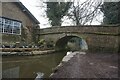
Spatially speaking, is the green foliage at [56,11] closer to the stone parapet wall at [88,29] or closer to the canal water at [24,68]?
the stone parapet wall at [88,29]

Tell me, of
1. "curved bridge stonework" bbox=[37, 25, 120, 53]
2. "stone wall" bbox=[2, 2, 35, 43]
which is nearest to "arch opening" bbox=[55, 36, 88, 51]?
"curved bridge stonework" bbox=[37, 25, 120, 53]

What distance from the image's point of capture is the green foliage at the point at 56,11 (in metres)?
21.9

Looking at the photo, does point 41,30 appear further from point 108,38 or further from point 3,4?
point 108,38

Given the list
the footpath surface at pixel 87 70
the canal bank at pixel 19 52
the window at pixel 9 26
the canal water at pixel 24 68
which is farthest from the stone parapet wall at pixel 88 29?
the footpath surface at pixel 87 70

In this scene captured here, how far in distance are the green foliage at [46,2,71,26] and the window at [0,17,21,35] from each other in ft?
16.9

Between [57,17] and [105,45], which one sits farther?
[57,17]

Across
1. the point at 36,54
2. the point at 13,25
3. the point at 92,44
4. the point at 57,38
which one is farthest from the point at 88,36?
the point at 13,25

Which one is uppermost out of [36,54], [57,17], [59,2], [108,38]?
[59,2]

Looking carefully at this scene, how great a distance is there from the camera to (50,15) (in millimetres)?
22219

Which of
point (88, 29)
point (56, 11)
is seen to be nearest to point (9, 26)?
point (56, 11)

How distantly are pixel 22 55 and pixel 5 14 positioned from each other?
5602 millimetres

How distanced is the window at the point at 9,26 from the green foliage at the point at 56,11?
516 cm

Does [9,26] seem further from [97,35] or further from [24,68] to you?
[24,68]

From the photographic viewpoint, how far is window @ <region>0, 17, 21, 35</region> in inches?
647
